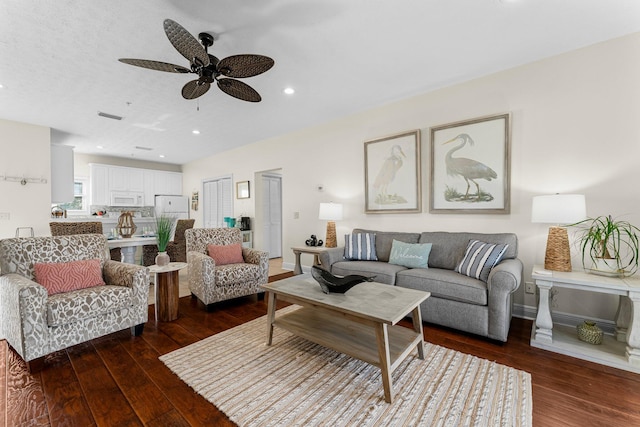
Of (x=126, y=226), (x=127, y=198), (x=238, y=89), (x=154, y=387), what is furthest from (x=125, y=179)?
(x=154, y=387)

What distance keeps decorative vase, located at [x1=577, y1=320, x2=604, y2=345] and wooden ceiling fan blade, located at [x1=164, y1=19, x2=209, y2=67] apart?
3.64 m

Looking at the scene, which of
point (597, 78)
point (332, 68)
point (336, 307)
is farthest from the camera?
point (332, 68)

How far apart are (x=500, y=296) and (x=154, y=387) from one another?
2602 millimetres

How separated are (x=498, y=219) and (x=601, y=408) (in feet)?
5.91

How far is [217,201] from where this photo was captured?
6.83 meters

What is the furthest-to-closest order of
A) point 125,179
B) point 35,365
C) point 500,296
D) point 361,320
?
point 125,179
point 500,296
point 35,365
point 361,320

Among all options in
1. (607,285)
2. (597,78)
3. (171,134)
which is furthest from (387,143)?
(171,134)

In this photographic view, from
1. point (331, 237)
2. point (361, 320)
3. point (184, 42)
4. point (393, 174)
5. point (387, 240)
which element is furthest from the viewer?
point (331, 237)

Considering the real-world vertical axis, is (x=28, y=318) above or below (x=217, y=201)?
below

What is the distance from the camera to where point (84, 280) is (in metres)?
2.31

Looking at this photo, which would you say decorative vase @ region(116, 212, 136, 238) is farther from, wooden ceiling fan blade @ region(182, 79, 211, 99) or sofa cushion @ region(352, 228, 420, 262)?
sofa cushion @ region(352, 228, 420, 262)

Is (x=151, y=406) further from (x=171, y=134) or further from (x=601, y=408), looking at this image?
(x=171, y=134)

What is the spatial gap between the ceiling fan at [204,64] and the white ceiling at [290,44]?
0.33m

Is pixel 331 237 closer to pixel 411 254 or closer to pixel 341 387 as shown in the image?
pixel 411 254
